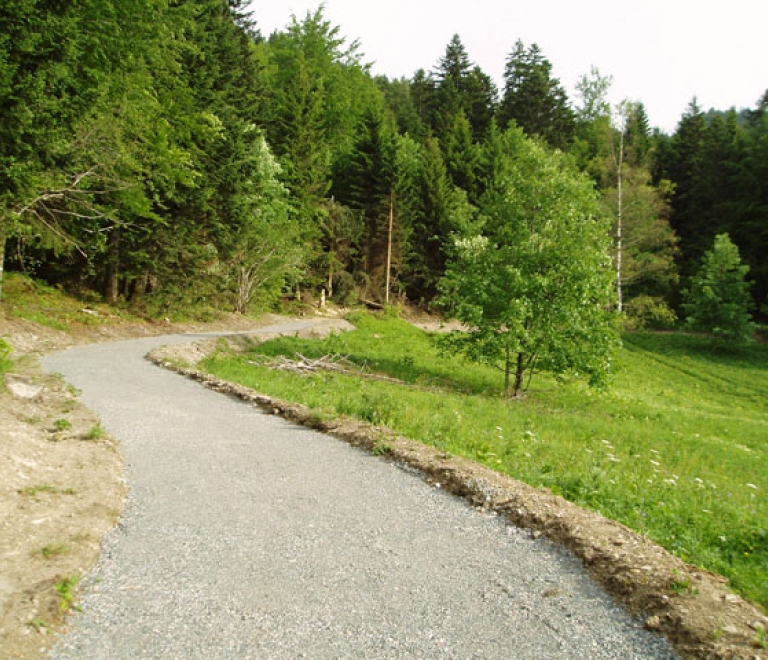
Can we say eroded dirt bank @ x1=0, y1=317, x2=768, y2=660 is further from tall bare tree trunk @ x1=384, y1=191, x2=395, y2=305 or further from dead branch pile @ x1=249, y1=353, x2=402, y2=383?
tall bare tree trunk @ x1=384, y1=191, x2=395, y2=305

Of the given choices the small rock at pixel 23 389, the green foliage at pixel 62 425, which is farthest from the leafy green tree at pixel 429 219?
the green foliage at pixel 62 425

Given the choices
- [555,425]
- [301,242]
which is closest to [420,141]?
[301,242]

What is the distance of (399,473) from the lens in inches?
259

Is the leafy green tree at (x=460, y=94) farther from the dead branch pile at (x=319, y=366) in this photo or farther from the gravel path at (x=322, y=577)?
the gravel path at (x=322, y=577)

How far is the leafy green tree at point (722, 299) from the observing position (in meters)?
35.5

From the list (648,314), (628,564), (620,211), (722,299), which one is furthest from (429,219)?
(628,564)

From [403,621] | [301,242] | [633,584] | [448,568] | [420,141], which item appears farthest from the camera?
[420,141]

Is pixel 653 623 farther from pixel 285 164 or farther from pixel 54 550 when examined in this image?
pixel 285 164

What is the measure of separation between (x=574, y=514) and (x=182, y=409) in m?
7.06

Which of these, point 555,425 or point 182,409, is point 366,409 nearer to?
point 182,409

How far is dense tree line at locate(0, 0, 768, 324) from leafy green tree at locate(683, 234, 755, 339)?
2.70 metres

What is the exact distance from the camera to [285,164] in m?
39.5

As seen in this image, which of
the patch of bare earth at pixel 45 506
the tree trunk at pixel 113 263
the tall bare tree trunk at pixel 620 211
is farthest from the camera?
the tall bare tree trunk at pixel 620 211

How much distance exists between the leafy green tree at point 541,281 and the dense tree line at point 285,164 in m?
1.03
